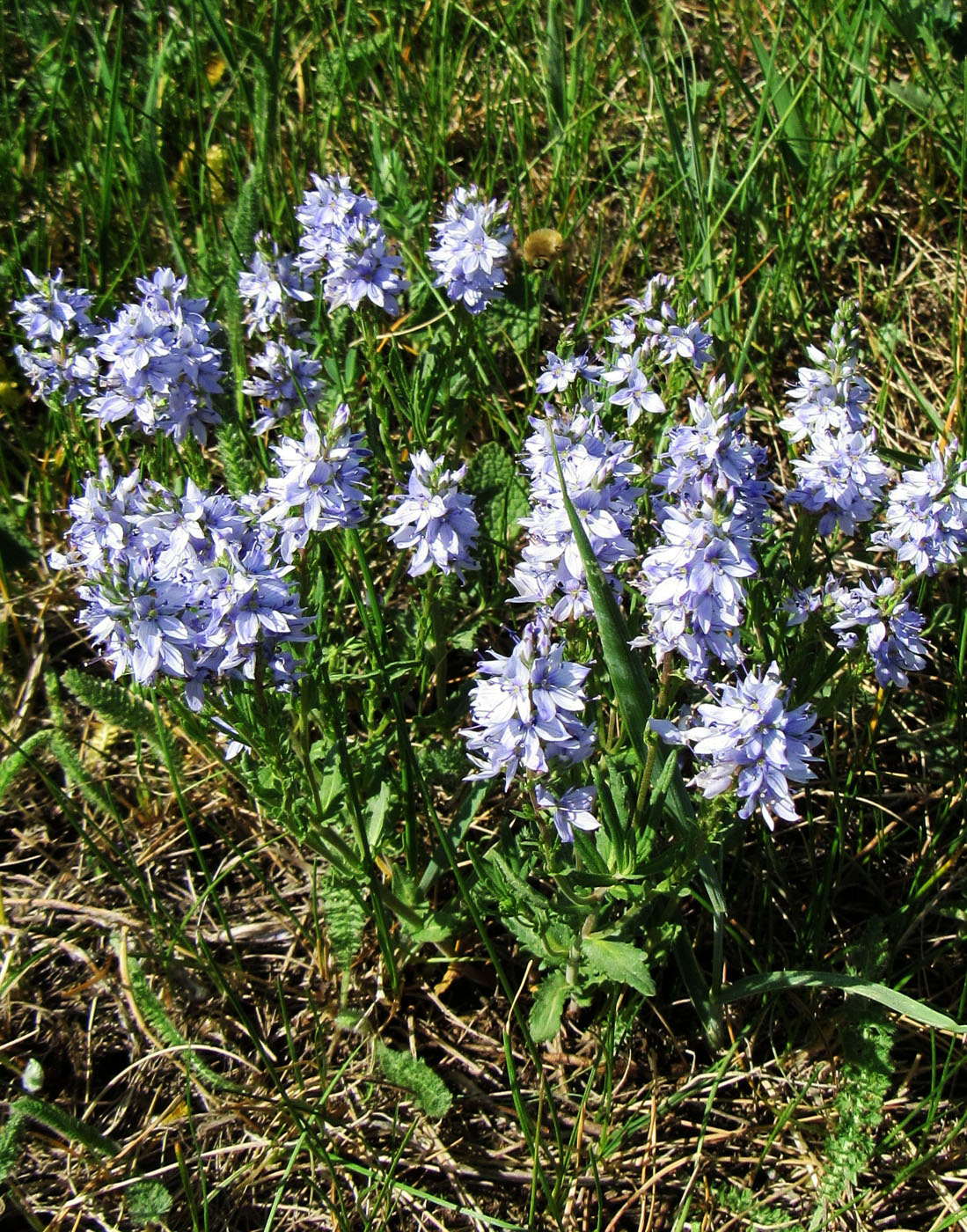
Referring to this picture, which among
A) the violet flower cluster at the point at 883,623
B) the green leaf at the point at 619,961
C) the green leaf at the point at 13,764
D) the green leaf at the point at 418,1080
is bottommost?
the green leaf at the point at 418,1080

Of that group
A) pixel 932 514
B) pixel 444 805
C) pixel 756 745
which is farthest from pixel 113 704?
pixel 932 514

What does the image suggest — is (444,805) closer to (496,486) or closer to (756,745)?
(496,486)

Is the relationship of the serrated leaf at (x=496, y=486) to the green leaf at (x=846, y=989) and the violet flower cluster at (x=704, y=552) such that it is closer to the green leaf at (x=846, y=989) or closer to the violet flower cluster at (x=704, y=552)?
the violet flower cluster at (x=704, y=552)

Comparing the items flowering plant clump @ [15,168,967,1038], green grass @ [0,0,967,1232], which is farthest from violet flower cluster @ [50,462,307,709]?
green grass @ [0,0,967,1232]

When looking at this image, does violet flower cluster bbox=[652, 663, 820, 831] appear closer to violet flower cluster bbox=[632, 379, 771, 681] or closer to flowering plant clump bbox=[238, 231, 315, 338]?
violet flower cluster bbox=[632, 379, 771, 681]

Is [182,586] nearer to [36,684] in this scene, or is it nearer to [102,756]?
[102,756]

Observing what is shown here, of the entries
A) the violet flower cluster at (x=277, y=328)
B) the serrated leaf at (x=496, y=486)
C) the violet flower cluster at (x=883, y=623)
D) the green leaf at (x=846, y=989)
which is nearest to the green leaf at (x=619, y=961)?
the green leaf at (x=846, y=989)
